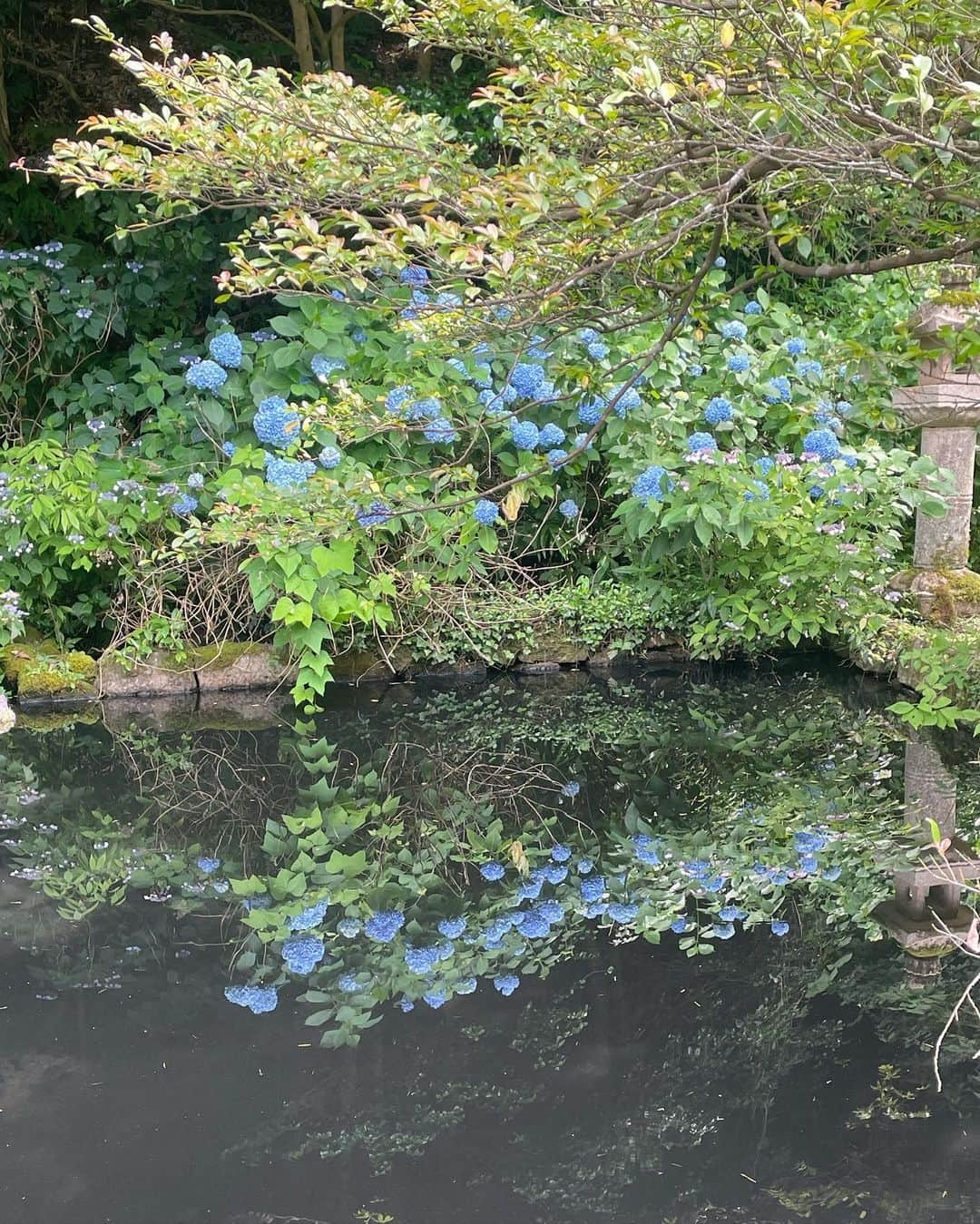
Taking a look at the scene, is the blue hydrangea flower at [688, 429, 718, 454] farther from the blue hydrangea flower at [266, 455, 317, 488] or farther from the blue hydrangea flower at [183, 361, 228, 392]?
the blue hydrangea flower at [183, 361, 228, 392]

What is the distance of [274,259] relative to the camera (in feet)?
9.82

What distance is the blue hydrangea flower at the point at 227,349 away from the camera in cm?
600

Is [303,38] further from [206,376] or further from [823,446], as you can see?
Result: [823,446]

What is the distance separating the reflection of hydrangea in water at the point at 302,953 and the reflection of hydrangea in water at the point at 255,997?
12 cm

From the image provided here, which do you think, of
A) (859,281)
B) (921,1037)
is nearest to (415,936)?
(921,1037)

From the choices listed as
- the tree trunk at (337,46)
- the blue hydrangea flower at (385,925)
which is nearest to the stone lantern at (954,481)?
the blue hydrangea flower at (385,925)

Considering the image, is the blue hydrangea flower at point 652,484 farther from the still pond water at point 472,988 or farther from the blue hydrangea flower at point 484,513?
the still pond water at point 472,988

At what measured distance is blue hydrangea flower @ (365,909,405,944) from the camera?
3.26 m

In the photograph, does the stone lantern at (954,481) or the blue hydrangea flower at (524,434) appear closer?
the stone lantern at (954,481)

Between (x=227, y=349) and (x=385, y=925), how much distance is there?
3.58 metres

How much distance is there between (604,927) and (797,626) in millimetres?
2983

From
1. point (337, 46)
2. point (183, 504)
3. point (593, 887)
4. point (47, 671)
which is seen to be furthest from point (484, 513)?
point (337, 46)

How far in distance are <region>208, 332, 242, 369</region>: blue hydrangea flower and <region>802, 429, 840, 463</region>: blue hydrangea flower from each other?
9.32ft

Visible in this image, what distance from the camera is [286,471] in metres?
5.63
